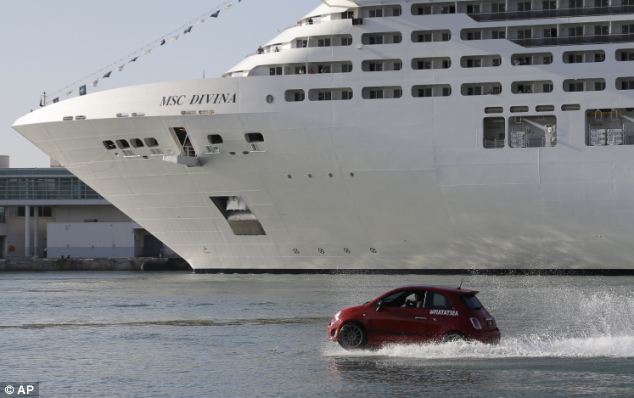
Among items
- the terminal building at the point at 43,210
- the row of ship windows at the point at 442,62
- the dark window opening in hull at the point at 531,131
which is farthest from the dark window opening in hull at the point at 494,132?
the terminal building at the point at 43,210

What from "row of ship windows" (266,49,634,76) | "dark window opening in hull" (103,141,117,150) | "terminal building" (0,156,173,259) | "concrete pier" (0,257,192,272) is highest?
"row of ship windows" (266,49,634,76)

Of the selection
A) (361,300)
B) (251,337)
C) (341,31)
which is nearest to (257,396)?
(251,337)

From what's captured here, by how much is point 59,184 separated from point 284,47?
45.3m

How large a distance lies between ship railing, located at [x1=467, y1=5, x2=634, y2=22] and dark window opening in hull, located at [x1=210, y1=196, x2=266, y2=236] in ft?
46.8

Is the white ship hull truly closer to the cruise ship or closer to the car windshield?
the cruise ship

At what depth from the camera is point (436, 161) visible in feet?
172

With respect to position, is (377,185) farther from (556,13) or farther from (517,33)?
(556,13)

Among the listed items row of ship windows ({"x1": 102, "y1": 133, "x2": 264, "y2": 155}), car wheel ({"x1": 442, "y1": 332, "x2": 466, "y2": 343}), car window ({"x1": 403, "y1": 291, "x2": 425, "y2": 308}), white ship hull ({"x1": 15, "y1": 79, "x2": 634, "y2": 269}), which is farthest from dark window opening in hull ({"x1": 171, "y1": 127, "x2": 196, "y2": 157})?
car wheel ({"x1": 442, "y1": 332, "x2": 466, "y2": 343})

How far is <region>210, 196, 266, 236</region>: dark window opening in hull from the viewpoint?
56.3m

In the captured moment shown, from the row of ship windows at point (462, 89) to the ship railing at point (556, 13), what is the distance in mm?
3480

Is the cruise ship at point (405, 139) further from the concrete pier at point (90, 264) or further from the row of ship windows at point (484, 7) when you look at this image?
the concrete pier at point (90, 264)

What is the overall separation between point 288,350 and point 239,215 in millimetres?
31439

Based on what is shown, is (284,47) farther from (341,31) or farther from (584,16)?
(584,16)

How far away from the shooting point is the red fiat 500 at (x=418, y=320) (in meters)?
23.0
